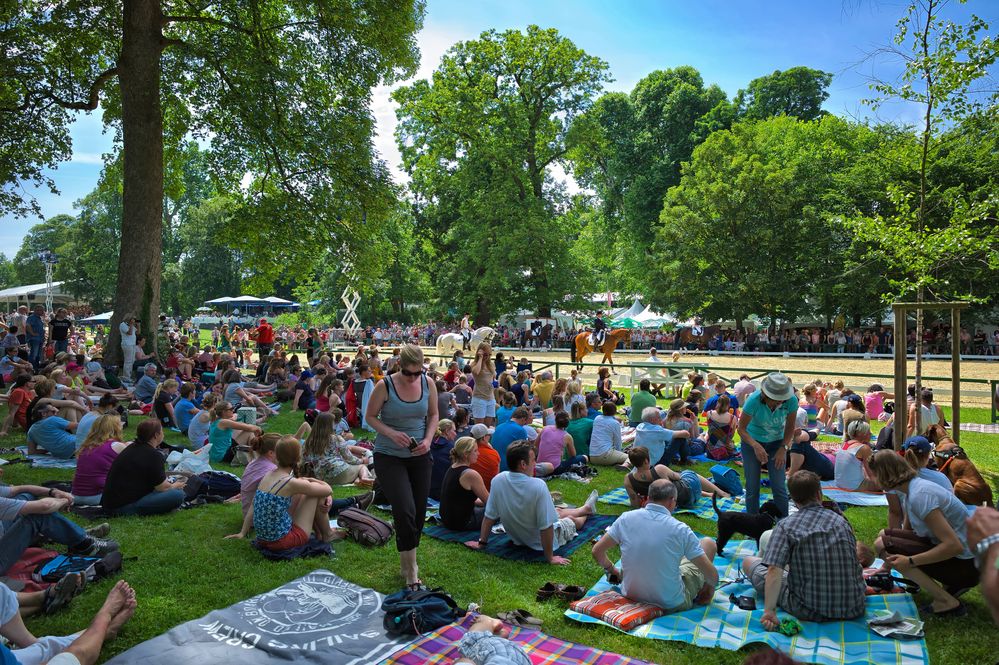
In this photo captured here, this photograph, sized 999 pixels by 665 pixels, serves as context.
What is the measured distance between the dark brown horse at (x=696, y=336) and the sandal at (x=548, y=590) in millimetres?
29236

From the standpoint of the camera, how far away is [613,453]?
9664 millimetres

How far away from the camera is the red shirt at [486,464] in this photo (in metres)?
6.82

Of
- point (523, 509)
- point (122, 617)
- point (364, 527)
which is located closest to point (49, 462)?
point (364, 527)

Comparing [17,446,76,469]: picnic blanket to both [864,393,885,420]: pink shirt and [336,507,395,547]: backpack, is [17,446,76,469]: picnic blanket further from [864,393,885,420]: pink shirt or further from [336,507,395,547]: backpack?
[864,393,885,420]: pink shirt

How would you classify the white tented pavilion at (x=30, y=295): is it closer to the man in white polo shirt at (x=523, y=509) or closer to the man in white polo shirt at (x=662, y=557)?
the man in white polo shirt at (x=523, y=509)

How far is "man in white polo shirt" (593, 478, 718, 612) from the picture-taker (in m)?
4.53

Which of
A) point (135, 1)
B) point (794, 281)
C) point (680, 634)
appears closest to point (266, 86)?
point (135, 1)

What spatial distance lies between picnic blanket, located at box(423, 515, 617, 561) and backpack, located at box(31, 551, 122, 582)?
2.67 m

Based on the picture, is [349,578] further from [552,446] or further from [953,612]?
[953,612]

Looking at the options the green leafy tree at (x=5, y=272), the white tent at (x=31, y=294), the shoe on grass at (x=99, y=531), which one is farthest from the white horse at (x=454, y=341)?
the green leafy tree at (x=5, y=272)

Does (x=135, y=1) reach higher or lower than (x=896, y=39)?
higher

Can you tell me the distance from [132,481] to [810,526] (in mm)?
6063

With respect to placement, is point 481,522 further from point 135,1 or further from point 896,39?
point 135,1

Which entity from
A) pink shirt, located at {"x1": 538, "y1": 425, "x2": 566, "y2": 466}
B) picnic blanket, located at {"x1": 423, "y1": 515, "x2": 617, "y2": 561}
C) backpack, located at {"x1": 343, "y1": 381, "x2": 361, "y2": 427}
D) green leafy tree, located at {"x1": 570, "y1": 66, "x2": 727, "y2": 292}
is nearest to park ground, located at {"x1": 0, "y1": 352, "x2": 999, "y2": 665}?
picnic blanket, located at {"x1": 423, "y1": 515, "x2": 617, "y2": 561}
